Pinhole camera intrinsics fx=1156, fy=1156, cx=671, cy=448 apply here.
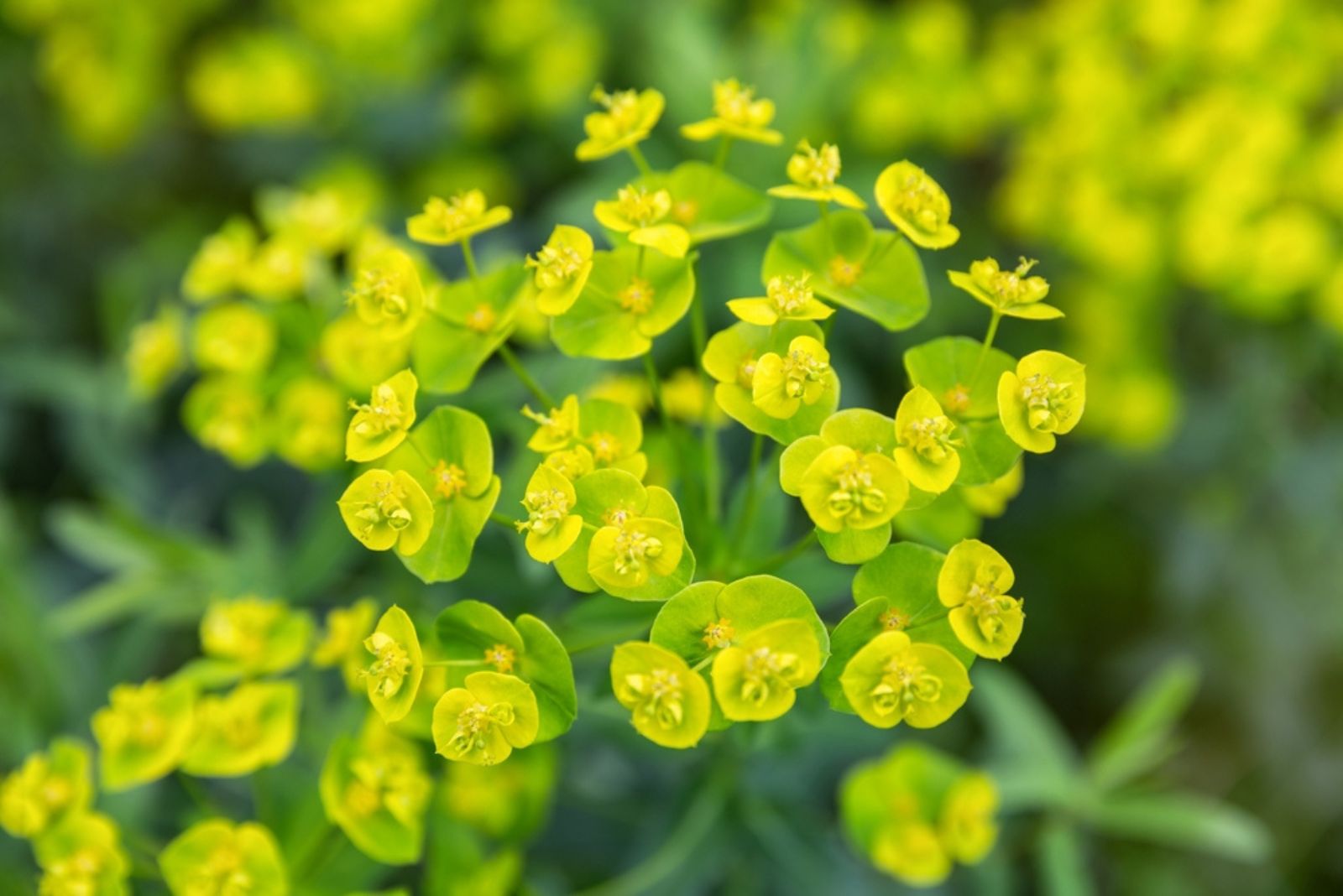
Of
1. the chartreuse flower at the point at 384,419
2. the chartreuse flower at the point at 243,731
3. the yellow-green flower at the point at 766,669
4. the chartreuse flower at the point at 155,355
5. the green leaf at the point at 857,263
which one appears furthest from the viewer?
the chartreuse flower at the point at 155,355

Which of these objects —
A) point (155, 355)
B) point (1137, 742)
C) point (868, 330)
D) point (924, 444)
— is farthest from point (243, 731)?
point (868, 330)

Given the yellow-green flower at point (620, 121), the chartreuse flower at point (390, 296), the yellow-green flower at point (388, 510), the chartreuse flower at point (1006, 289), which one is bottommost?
the yellow-green flower at point (388, 510)

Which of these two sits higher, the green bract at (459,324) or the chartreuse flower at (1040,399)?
the chartreuse flower at (1040,399)

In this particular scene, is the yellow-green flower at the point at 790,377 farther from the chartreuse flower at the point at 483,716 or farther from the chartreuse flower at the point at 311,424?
the chartreuse flower at the point at 311,424

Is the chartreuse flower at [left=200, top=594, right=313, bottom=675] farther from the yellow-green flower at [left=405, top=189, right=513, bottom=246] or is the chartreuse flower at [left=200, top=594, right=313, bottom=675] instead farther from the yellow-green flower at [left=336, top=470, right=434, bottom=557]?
the yellow-green flower at [left=405, top=189, right=513, bottom=246]

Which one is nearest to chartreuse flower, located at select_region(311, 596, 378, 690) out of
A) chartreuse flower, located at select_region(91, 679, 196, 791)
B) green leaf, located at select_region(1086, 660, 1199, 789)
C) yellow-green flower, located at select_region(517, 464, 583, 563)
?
chartreuse flower, located at select_region(91, 679, 196, 791)

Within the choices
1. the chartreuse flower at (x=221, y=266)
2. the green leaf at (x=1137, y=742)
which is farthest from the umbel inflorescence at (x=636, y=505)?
the green leaf at (x=1137, y=742)
